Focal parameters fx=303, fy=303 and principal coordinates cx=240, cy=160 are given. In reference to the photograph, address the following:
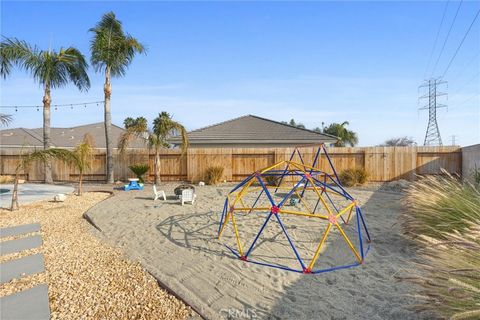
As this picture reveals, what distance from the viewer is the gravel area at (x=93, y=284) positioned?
3.65 m

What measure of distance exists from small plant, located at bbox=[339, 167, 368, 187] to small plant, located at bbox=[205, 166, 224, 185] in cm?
617

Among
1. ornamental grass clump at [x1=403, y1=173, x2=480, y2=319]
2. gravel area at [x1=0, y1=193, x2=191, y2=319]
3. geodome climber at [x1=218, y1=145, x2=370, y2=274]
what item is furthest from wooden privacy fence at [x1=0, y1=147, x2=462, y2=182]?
ornamental grass clump at [x1=403, y1=173, x2=480, y2=319]

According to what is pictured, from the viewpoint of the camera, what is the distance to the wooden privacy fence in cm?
1574

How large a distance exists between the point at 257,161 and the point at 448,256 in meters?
13.3

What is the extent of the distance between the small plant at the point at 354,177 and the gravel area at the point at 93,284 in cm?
1147

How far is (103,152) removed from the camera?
1738 cm

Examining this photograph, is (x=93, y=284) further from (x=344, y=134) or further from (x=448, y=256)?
(x=344, y=134)

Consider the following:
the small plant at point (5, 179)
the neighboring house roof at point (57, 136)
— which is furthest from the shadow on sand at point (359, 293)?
the neighboring house roof at point (57, 136)

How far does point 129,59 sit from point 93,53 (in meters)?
1.80

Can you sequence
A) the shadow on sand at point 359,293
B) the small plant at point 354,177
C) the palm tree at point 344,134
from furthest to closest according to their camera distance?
the palm tree at point 344,134 < the small plant at point 354,177 < the shadow on sand at point 359,293

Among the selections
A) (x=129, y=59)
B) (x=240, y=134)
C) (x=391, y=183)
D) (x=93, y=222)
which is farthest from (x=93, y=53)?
(x=391, y=183)

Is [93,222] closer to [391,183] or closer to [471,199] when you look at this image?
[471,199]

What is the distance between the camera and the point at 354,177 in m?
14.5

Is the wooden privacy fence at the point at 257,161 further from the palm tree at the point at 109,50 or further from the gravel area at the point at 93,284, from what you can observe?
the gravel area at the point at 93,284
